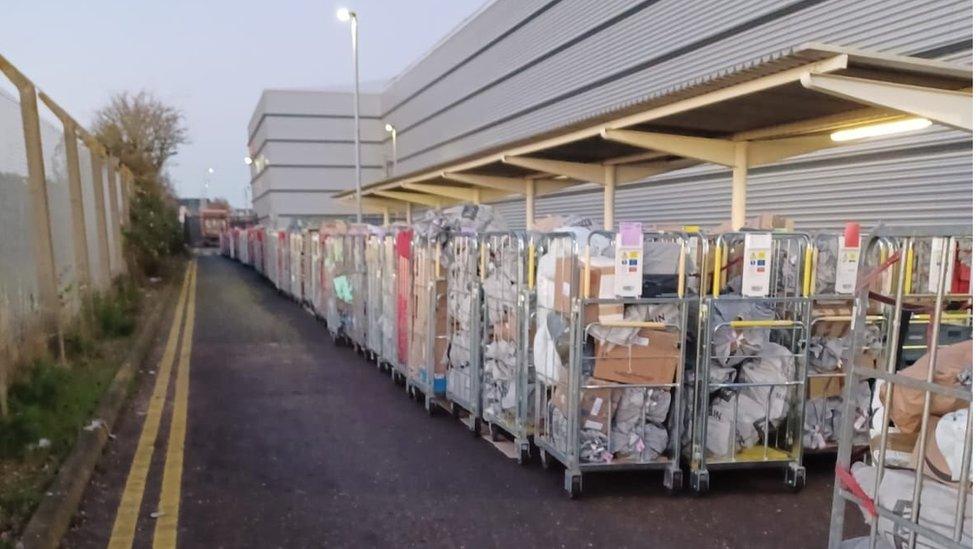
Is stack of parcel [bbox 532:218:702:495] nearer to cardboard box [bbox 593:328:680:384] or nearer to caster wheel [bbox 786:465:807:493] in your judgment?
cardboard box [bbox 593:328:680:384]

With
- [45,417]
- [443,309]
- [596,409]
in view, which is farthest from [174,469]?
[596,409]

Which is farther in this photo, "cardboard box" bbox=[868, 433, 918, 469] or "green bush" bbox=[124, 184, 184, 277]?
"green bush" bbox=[124, 184, 184, 277]

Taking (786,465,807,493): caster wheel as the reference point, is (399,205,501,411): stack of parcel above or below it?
above

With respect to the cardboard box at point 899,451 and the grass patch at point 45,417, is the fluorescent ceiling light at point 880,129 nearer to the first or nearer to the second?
the cardboard box at point 899,451

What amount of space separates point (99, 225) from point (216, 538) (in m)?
9.90

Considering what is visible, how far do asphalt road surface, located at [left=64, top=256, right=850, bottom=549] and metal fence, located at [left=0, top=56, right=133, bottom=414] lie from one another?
1245mm

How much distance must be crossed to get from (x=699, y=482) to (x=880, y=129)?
227 inches

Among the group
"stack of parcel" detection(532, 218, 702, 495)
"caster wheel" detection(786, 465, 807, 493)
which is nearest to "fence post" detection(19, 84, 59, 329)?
"stack of parcel" detection(532, 218, 702, 495)

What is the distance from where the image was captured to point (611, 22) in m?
20.9

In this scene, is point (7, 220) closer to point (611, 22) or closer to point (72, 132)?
point (72, 132)

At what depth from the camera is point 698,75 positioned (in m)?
16.9

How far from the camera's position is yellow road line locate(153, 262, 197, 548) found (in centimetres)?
411

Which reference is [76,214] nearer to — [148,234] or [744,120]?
[744,120]

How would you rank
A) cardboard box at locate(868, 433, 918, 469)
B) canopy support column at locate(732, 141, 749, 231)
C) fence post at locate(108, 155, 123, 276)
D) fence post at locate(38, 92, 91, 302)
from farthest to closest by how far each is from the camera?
fence post at locate(108, 155, 123, 276) < canopy support column at locate(732, 141, 749, 231) < fence post at locate(38, 92, 91, 302) < cardboard box at locate(868, 433, 918, 469)
